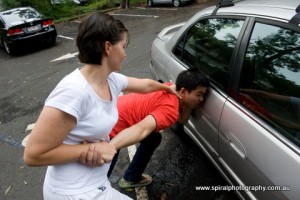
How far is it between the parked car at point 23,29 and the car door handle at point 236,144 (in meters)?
9.21

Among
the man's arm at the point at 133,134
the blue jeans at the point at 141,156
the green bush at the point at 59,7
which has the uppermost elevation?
the man's arm at the point at 133,134

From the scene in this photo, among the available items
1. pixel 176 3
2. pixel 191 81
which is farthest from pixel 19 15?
pixel 191 81

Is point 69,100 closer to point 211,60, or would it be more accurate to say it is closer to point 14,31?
point 211,60

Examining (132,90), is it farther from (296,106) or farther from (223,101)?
(296,106)

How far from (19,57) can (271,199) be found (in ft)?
32.5

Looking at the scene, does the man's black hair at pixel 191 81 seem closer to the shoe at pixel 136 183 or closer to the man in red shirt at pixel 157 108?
the man in red shirt at pixel 157 108

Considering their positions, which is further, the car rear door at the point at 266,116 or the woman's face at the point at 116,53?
the car rear door at the point at 266,116

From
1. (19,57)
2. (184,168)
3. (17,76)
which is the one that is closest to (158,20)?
(19,57)

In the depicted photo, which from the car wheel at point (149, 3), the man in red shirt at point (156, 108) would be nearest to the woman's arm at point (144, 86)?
the man in red shirt at point (156, 108)

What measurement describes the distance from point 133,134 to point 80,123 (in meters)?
0.50

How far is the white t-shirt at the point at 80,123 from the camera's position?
4.72ft

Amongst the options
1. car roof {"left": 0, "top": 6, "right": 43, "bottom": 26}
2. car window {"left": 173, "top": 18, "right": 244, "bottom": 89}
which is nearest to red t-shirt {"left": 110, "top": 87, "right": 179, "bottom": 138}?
car window {"left": 173, "top": 18, "right": 244, "bottom": 89}

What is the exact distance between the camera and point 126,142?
74.4 inches

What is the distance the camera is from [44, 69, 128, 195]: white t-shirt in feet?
4.72
